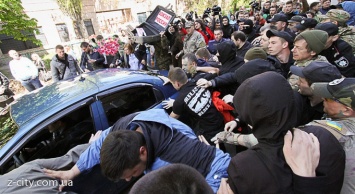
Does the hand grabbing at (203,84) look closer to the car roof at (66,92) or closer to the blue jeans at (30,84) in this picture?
the car roof at (66,92)

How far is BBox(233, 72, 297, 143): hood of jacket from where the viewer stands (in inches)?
38.8

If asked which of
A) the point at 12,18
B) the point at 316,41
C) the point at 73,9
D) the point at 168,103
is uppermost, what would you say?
the point at 73,9

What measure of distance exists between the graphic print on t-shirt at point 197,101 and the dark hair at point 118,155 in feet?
3.83

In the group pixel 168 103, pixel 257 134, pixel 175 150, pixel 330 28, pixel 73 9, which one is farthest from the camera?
pixel 73 9

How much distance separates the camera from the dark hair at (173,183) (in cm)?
79

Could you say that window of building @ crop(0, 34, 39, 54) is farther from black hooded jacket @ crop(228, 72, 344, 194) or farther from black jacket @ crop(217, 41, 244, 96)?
black hooded jacket @ crop(228, 72, 344, 194)

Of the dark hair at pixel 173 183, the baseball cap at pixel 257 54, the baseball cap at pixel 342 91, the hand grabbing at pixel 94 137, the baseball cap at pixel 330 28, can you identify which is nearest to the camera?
the dark hair at pixel 173 183

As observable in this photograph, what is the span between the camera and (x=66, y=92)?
7.73 feet

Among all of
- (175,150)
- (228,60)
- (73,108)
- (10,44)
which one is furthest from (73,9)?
(175,150)

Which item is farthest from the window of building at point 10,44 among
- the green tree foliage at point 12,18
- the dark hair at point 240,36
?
the dark hair at point 240,36

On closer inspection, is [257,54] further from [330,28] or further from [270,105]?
[270,105]

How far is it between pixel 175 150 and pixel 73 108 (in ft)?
4.06

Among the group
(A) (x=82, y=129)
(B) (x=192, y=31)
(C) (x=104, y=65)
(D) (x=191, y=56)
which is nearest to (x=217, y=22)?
(B) (x=192, y=31)

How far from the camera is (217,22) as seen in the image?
7070 millimetres
